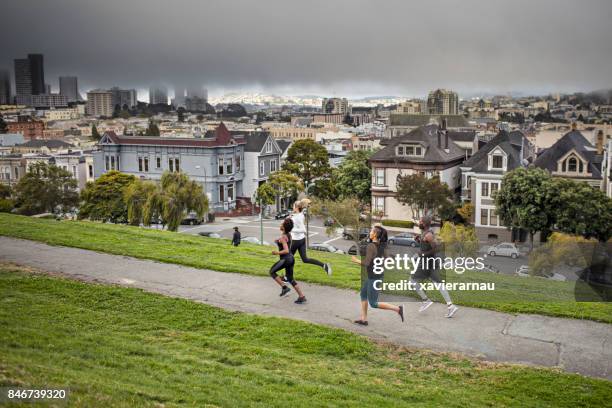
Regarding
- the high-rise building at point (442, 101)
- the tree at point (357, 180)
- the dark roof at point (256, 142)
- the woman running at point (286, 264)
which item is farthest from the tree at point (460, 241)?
the high-rise building at point (442, 101)

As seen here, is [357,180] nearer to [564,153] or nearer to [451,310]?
[564,153]

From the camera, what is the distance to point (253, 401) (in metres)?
8.09

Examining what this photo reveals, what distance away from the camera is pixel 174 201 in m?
41.0

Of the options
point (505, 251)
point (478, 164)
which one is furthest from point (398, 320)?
point (478, 164)

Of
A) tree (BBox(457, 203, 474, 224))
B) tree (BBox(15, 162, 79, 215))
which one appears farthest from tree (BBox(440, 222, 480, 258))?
tree (BBox(15, 162, 79, 215))

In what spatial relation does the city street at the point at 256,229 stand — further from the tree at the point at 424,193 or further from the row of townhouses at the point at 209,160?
the tree at the point at 424,193

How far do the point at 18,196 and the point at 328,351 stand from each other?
206 ft

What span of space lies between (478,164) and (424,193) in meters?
4.47

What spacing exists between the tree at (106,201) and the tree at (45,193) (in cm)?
1180

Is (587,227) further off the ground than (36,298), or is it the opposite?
(36,298)

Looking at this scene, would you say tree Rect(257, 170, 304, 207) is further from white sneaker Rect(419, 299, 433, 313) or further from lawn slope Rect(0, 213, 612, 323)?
white sneaker Rect(419, 299, 433, 313)

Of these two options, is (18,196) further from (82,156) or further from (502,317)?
(502,317)

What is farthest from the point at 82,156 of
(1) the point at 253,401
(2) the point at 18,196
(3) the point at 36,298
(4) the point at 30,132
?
(4) the point at 30,132

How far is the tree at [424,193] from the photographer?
48.1 m
